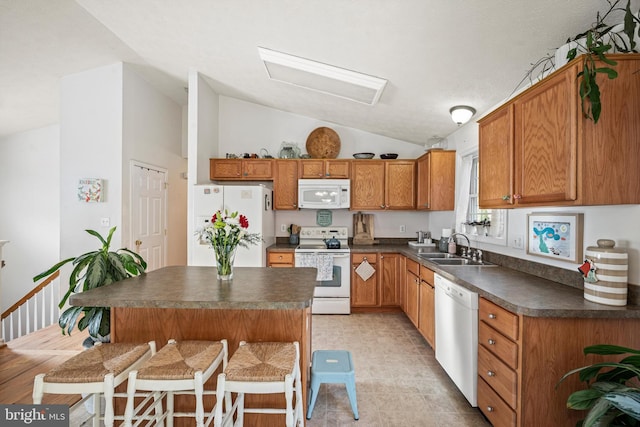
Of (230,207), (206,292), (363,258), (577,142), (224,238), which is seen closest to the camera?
(577,142)

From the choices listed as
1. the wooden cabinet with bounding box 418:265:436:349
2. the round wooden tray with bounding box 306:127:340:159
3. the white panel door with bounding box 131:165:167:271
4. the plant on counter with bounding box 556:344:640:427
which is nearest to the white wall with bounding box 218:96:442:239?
the round wooden tray with bounding box 306:127:340:159

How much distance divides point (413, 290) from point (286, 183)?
7.18 feet

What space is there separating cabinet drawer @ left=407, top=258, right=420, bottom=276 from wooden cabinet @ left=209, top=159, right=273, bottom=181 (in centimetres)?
219

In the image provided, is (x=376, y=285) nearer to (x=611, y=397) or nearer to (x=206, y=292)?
(x=206, y=292)

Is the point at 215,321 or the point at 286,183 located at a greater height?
the point at 286,183

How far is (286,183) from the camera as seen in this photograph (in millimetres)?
4387

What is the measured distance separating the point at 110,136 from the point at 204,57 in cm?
148

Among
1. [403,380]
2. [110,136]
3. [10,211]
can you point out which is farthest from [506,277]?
[10,211]

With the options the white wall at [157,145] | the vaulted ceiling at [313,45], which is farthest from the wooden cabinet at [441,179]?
the white wall at [157,145]

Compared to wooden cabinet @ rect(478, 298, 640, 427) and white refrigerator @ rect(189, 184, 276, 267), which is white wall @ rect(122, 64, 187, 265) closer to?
white refrigerator @ rect(189, 184, 276, 267)

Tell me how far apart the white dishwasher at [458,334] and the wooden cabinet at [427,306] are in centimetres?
18

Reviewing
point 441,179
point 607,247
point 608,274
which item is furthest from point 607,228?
point 441,179

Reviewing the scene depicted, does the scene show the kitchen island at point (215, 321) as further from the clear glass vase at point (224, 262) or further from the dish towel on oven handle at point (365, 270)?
the dish towel on oven handle at point (365, 270)

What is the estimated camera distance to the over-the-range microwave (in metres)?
4.27
